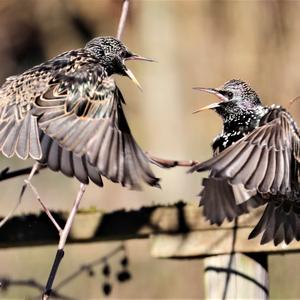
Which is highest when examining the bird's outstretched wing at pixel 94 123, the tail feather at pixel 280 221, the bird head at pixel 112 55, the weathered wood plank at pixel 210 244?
the bird head at pixel 112 55

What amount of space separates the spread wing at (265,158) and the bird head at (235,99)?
15 centimetres

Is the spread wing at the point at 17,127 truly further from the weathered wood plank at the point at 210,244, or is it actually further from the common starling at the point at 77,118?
the weathered wood plank at the point at 210,244

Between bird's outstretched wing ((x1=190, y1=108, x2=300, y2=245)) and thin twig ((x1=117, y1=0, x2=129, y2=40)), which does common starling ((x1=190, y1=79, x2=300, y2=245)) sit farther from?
thin twig ((x1=117, y1=0, x2=129, y2=40))

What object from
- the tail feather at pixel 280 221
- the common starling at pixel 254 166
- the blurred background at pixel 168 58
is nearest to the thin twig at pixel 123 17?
the common starling at pixel 254 166

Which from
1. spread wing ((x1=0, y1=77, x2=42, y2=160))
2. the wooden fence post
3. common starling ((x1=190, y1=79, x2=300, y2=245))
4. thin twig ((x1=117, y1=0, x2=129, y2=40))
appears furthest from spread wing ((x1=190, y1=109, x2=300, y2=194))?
spread wing ((x1=0, y1=77, x2=42, y2=160))

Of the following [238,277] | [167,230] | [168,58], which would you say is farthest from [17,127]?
[168,58]

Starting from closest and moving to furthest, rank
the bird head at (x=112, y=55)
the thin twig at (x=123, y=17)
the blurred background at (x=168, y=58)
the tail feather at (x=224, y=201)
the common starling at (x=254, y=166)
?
1. the thin twig at (x=123, y=17)
2. the common starling at (x=254, y=166)
3. the tail feather at (x=224, y=201)
4. the bird head at (x=112, y=55)
5. the blurred background at (x=168, y=58)

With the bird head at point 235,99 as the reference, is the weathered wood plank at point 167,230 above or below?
below

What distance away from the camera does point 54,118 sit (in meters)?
3.52

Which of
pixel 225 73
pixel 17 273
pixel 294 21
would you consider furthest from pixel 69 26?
pixel 17 273

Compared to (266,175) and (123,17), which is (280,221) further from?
(123,17)

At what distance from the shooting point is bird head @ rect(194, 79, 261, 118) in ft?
12.5

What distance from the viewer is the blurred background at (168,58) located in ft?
27.9

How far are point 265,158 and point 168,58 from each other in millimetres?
5913
